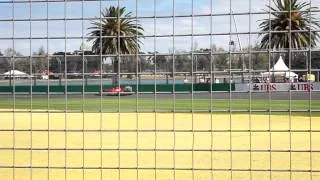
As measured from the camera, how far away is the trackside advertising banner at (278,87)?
582 centimetres

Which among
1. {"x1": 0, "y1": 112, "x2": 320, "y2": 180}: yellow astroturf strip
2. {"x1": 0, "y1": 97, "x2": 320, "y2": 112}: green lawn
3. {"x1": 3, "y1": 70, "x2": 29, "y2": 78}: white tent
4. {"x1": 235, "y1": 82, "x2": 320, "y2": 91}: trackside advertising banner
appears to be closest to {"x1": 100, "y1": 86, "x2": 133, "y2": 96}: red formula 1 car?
{"x1": 0, "y1": 97, "x2": 320, "y2": 112}: green lawn

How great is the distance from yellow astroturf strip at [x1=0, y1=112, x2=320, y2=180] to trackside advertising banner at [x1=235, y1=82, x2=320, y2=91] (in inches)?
14.9

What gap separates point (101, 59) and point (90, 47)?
0.60ft

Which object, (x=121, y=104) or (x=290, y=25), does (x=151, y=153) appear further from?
(x=290, y=25)

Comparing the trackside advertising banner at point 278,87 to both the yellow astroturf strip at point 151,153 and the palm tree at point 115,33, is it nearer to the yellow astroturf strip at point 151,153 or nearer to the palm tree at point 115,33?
the yellow astroturf strip at point 151,153

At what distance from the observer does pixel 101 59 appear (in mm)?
6086

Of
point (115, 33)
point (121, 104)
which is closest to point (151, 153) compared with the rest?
point (121, 104)

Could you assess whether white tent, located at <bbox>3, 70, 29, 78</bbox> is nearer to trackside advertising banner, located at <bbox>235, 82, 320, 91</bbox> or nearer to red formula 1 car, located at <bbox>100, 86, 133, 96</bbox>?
red formula 1 car, located at <bbox>100, 86, 133, 96</bbox>

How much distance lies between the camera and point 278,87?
6.20 m

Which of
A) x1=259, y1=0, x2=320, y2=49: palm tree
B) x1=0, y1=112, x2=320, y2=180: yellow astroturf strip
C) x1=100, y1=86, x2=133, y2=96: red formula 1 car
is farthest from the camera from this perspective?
x1=0, y1=112, x2=320, y2=180: yellow astroturf strip

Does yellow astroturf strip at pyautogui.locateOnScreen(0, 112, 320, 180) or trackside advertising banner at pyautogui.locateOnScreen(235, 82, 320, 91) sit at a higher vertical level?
trackside advertising banner at pyautogui.locateOnScreen(235, 82, 320, 91)

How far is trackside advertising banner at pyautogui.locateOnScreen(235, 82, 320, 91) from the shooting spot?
5.82 metres

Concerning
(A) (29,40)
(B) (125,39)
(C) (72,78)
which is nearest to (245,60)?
(B) (125,39)

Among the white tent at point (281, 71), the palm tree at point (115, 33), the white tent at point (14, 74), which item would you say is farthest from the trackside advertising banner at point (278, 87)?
the white tent at point (14, 74)
